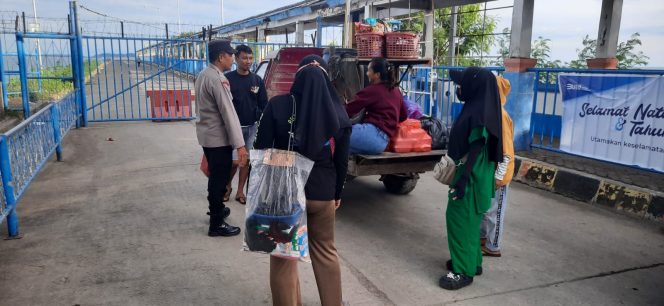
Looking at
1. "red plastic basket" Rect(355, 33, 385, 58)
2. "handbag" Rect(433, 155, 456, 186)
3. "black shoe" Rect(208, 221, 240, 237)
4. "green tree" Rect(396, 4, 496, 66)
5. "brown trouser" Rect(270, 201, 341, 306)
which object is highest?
"green tree" Rect(396, 4, 496, 66)

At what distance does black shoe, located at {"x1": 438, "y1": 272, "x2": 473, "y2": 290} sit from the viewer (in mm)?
3719

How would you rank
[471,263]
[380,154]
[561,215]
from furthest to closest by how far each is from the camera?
[561,215]
[380,154]
[471,263]

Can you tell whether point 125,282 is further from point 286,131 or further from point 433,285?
point 433,285

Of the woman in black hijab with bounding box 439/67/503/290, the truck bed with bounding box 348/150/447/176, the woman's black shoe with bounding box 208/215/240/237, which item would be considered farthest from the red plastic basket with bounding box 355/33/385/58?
the woman's black shoe with bounding box 208/215/240/237

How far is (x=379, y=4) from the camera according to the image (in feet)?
41.0

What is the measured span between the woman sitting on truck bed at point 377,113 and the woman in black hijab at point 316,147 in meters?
1.64

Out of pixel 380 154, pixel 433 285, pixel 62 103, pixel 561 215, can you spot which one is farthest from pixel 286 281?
pixel 62 103

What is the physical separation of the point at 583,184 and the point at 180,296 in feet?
17.1

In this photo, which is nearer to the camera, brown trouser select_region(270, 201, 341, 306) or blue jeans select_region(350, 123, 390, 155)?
brown trouser select_region(270, 201, 341, 306)

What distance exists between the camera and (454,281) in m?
3.72

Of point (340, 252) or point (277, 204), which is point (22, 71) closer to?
point (340, 252)

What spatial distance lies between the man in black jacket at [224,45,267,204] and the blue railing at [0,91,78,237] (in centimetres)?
210

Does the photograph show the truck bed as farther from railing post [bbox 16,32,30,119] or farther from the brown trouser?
railing post [bbox 16,32,30,119]

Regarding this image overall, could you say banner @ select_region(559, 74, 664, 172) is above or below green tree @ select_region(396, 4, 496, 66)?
below
